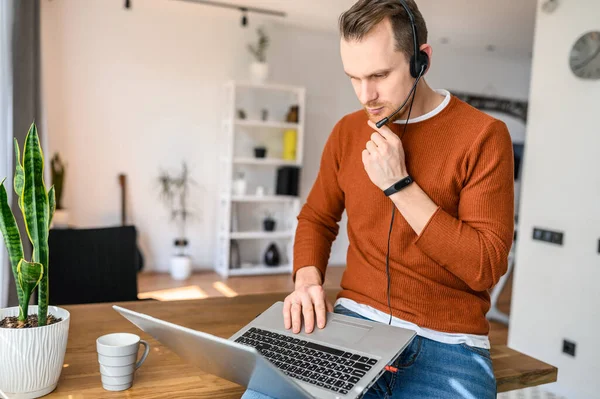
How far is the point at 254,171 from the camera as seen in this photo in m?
5.61

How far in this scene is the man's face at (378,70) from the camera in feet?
3.54

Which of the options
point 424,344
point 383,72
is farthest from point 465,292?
point 383,72

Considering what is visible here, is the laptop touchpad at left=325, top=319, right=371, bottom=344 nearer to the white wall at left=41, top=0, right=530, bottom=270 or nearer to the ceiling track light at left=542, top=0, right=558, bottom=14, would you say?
the ceiling track light at left=542, top=0, right=558, bottom=14

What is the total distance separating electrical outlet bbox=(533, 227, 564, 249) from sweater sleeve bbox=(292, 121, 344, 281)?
188 cm

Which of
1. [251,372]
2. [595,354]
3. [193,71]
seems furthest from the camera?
[193,71]

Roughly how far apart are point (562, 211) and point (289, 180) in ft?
9.78

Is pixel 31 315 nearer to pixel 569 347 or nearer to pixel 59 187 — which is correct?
pixel 569 347

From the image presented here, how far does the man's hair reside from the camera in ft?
3.52

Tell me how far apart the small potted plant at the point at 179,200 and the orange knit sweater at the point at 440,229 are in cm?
400

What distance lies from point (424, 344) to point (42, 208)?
81cm

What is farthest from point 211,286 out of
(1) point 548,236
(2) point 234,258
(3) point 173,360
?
(3) point 173,360

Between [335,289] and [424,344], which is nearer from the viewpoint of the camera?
[424,344]

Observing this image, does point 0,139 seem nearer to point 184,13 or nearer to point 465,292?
point 465,292

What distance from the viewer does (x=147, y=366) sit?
1089 mm
